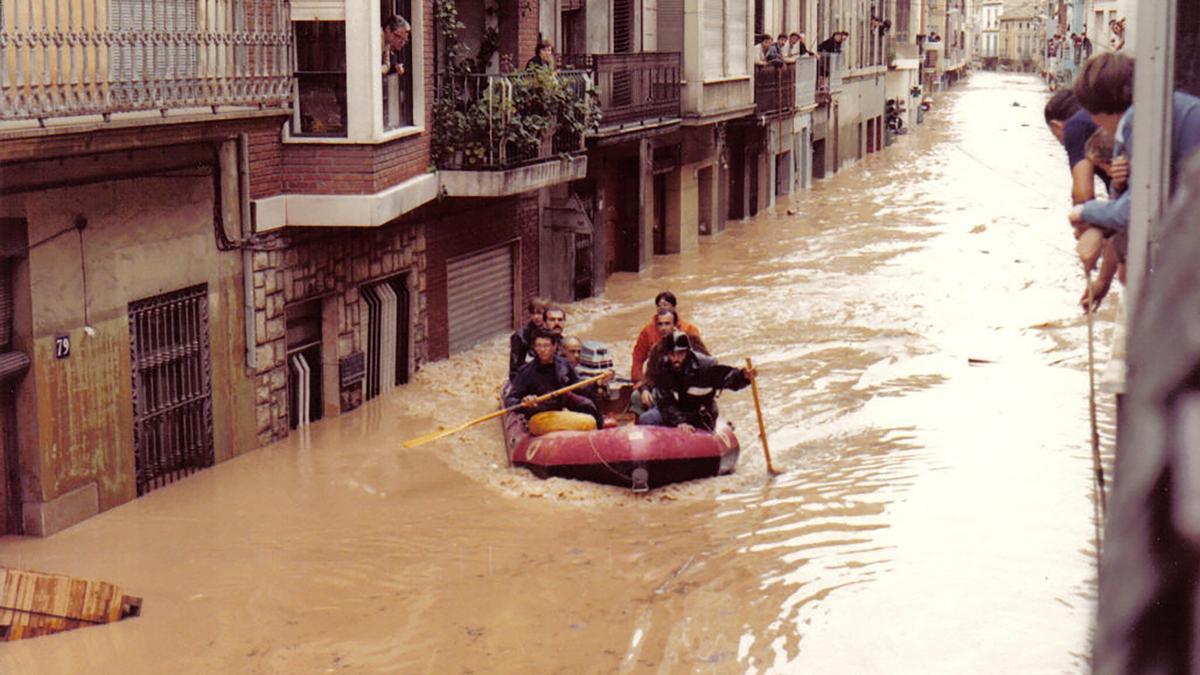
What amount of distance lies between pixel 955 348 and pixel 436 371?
7.77 meters

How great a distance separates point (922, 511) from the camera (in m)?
14.3

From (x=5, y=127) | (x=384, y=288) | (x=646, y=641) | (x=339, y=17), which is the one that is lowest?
(x=646, y=641)

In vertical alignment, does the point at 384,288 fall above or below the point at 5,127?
below

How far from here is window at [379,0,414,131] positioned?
17734mm

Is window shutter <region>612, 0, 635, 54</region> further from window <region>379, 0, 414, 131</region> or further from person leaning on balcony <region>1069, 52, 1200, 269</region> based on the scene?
person leaning on balcony <region>1069, 52, 1200, 269</region>

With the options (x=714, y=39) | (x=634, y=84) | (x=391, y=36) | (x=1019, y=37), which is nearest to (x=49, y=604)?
(x=391, y=36)

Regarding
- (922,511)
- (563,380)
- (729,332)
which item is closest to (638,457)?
(563,380)

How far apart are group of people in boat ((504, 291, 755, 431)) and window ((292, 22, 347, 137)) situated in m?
3.09

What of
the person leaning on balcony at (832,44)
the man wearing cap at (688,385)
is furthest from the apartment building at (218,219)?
the person leaning on balcony at (832,44)

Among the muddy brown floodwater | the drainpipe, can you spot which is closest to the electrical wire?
the muddy brown floodwater

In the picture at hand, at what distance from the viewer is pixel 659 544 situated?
43.7ft

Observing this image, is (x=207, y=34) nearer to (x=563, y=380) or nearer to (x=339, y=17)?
(x=339, y=17)

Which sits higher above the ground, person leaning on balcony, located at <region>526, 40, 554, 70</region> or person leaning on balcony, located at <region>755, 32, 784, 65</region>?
person leaning on balcony, located at <region>755, 32, 784, 65</region>

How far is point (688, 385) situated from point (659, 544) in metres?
2.16
